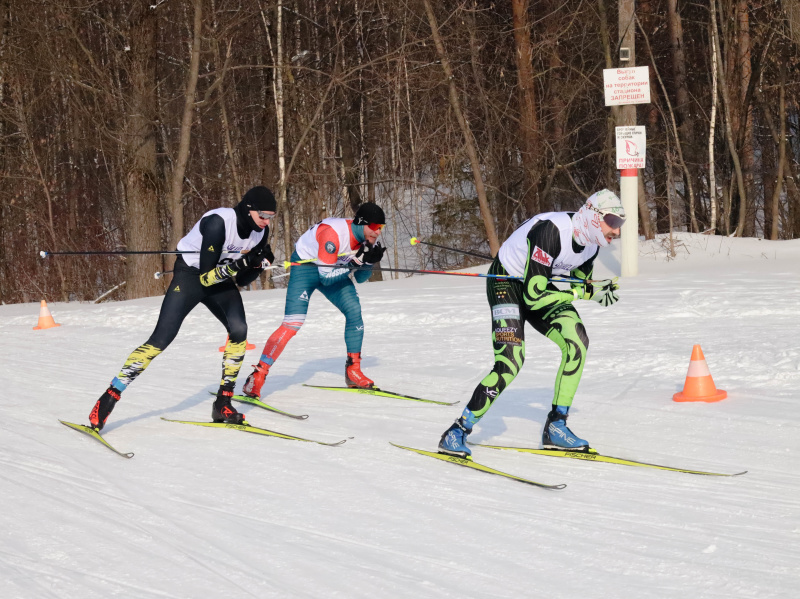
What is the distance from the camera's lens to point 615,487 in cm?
509

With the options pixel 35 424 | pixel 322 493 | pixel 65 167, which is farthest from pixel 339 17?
pixel 322 493

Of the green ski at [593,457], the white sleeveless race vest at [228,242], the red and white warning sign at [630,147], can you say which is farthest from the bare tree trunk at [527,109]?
the green ski at [593,457]

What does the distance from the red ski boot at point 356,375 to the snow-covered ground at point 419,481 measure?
9.0 inches

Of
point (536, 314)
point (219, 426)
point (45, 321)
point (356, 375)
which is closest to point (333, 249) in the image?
point (356, 375)

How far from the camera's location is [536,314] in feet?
19.1

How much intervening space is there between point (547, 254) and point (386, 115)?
16568 mm

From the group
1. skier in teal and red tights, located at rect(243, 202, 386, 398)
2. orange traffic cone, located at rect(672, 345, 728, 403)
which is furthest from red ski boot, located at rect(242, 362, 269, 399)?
orange traffic cone, located at rect(672, 345, 728, 403)

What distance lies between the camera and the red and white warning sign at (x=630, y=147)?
1215 cm

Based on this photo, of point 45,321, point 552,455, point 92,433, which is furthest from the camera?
point 45,321

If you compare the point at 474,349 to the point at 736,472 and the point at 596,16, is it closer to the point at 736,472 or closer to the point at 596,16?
the point at 736,472

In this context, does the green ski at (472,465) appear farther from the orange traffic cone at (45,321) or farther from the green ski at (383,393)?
the orange traffic cone at (45,321)

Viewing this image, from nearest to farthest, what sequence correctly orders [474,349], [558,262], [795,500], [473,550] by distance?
1. [473,550]
2. [795,500]
3. [558,262]
4. [474,349]

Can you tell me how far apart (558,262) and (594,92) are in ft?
58.9

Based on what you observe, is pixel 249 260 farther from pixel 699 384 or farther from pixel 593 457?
pixel 699 384
